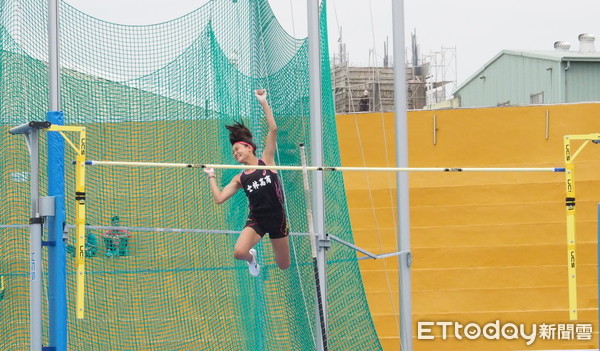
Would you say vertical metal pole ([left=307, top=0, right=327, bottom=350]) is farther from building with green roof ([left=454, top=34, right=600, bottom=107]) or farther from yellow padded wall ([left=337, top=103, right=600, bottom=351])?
building with green roof ([left=454, top=34, right=600, bottom=107])

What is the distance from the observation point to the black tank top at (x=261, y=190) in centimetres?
648

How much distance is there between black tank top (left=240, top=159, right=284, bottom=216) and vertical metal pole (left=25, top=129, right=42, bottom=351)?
5.43ft

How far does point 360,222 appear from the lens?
14.0 metres

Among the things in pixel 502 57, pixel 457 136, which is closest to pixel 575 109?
pixel 457 136

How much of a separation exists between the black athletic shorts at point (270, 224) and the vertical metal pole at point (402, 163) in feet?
5.47

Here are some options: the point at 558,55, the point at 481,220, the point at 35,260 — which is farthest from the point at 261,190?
the point at 558,55

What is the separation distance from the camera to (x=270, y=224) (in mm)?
6555

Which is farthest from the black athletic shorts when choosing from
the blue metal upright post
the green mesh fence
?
the blue metal upright post

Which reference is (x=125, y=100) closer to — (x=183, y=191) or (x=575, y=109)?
(x=183, y=191)

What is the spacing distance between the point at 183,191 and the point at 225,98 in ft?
2.76

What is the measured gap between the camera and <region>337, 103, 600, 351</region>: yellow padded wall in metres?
12.2

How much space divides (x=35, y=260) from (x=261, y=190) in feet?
6.01

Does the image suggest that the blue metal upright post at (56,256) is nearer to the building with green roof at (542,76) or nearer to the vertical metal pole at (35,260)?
the vertical metal pole at (35,260)

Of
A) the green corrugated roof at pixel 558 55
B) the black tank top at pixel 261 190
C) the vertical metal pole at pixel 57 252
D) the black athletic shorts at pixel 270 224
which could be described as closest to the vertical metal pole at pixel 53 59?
the vertical metal pole at pixel 57 252
